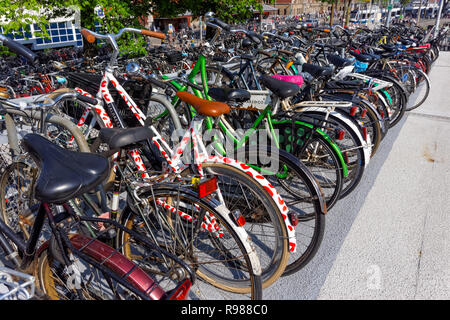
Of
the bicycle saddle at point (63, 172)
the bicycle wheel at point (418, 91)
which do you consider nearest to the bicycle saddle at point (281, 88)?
the bicycle saddle at point (63, 172)

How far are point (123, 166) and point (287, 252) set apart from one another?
112 centimetres

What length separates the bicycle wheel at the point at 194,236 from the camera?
1.73 metres

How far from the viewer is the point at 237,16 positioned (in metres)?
11.2

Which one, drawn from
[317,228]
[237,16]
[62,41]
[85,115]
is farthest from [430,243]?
[62,41]

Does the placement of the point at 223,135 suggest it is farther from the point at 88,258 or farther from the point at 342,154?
the point at 88,258

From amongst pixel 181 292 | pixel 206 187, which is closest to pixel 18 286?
pixel 181 292

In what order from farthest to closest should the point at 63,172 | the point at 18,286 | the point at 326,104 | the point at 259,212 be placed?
the point at 326,104 → the point at 259,212 → the point at 63,172 → the point at 18,286

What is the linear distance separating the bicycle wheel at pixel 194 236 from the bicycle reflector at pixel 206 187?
0.16 feet

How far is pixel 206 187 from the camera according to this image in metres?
1.67

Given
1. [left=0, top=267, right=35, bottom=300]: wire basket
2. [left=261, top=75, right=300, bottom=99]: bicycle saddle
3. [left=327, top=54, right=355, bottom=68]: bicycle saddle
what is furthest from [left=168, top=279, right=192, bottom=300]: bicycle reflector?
[left=327, top=54, right=355, bottom=68]: bicycle saddle

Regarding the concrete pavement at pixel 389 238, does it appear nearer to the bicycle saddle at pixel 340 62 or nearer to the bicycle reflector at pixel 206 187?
the bicycle reflector at pixel 206 187

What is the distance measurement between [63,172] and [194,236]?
35.3 inches

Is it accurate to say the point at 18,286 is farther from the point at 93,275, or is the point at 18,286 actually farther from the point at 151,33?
the point at 151,33
